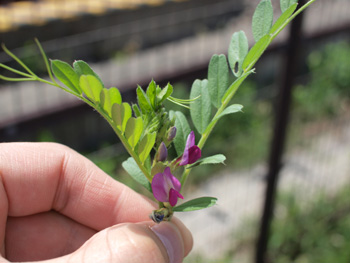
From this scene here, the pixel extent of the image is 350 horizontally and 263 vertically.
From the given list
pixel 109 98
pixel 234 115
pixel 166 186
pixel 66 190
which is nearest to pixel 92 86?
pixel 109 98

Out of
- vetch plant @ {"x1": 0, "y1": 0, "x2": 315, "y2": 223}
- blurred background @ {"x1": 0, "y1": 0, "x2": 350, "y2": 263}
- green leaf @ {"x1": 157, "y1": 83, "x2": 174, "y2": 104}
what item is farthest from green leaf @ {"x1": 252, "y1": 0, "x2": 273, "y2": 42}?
blurred background @ {"x1": 0, "y1": 0, "x2": 350, "y2": 263}

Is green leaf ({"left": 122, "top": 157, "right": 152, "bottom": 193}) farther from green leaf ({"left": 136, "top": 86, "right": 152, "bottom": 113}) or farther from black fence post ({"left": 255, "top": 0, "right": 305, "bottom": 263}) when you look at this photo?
black fence post ({"left": 255, "top": 0, "right": 305, "bottom": 263})

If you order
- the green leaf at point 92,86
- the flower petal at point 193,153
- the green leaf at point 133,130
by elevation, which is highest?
the green leaf at point 92,86

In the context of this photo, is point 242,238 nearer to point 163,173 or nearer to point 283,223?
point 283,223

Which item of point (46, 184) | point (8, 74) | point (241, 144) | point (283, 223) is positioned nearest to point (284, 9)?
point (46, 184)

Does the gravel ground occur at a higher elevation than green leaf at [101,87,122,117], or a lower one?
lower

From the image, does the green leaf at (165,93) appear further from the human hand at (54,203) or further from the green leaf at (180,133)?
the human hand at (54,203)

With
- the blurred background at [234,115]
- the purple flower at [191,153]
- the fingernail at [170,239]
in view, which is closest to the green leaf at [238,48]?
the purple flower at [191,153]
